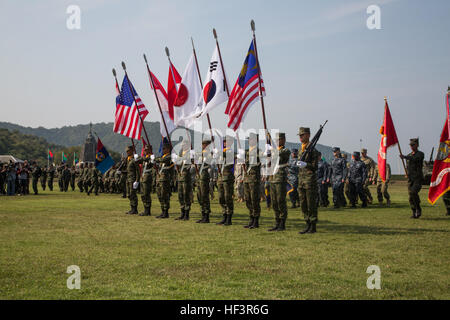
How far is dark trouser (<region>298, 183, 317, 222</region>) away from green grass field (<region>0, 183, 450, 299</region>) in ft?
1.68

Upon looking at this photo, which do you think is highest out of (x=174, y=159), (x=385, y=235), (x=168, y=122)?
(x=168, y=122)

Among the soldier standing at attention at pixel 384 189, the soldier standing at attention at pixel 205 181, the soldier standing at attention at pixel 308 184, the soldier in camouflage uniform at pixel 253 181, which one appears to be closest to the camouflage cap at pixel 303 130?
the soldier standing at attention at pixel 308 184

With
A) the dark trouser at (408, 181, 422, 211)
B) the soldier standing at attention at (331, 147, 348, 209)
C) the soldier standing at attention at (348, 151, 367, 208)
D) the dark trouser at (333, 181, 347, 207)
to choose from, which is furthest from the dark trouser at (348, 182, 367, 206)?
the dark trouser at (408, 181, 422, 211)

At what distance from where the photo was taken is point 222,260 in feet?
23.0

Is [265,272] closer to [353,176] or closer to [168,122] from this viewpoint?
[168,122]

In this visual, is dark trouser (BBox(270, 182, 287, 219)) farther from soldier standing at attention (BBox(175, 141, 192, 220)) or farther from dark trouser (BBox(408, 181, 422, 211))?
dark trouser (BBox(408, 181, 422, 211))

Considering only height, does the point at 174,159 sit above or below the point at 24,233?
above

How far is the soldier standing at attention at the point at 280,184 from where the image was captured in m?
10.5

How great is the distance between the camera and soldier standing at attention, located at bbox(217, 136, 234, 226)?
11.8 metres
